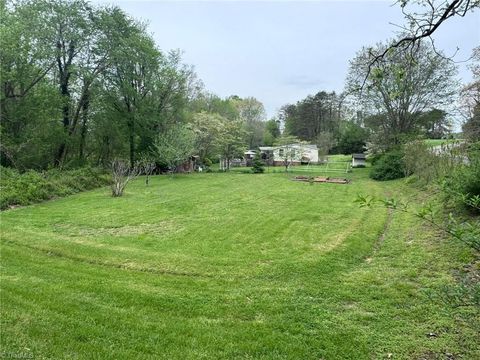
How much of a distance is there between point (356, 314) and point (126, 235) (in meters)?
5.43

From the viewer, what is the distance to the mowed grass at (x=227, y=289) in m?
3.17

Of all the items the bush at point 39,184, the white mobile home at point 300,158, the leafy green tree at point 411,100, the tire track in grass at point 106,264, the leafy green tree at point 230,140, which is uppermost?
the leafy green tree at point 411,100

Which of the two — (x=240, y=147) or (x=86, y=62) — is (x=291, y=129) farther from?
(x=86, y=62)

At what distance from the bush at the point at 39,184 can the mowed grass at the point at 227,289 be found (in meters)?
2.93

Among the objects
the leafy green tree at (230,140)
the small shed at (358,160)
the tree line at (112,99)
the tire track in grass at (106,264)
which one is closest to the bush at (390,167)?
the tree line at (112,99)

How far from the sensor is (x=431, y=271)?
4965mm

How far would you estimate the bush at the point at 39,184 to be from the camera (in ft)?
38.0

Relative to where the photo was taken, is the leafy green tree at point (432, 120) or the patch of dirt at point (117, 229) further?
the leafy green tree at point (432, 120)

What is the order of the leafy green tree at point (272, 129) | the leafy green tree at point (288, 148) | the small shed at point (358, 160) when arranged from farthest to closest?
the leafy green tree at point (272, 129) → the small shed at point (358, 160) → the leafy green tree at point (288, 148)

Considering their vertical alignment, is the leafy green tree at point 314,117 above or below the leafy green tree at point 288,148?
above

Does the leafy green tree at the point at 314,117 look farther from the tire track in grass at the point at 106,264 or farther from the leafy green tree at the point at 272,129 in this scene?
the tire track in grass at the point at 106,264

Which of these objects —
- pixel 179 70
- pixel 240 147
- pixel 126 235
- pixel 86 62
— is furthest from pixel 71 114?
pixel 126 235

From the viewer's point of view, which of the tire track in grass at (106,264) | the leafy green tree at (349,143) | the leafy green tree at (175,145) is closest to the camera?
the tire track in grass at (106,264)

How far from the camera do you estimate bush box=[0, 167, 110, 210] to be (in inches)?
456
